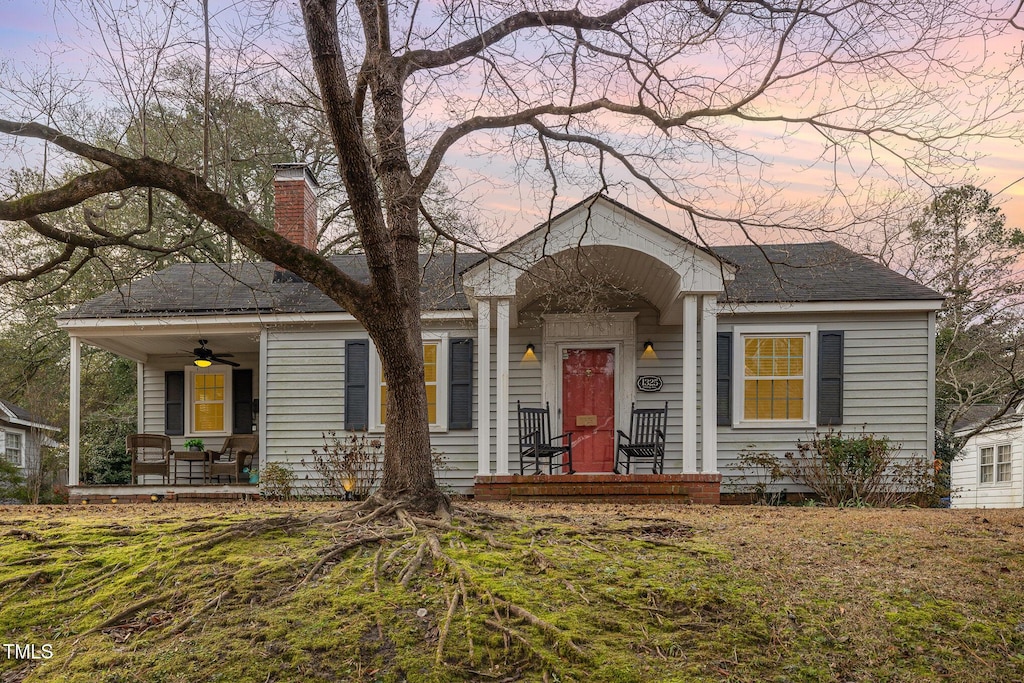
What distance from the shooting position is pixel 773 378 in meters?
11.6

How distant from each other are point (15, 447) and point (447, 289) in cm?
1676

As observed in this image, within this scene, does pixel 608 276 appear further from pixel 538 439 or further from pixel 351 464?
pixel 351 464

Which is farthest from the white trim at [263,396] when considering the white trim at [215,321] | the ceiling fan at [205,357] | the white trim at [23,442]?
the white trim at [23,442]

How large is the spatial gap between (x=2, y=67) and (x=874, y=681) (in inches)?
307

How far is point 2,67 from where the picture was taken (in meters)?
6.90

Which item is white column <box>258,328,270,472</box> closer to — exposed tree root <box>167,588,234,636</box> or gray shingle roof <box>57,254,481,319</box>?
gray shingle roof <box>57,254,481,319</box>

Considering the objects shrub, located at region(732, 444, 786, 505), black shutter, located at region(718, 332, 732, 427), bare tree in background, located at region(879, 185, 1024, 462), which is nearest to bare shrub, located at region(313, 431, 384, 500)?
black shutter, located at region(718, 332, 732, 427)

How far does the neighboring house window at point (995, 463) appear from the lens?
1973cm

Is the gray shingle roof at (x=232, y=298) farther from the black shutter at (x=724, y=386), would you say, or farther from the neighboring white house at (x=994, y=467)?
the neighboring white house at (x=994, y=467)

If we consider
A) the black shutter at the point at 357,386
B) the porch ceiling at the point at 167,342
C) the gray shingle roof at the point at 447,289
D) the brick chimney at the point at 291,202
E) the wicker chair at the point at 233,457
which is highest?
the brick chimney at the point at 291,202

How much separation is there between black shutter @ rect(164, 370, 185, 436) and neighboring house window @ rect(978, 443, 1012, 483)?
60.0ft

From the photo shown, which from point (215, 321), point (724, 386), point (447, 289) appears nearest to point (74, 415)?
point (215, 321)

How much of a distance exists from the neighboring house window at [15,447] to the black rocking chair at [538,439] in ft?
53.2

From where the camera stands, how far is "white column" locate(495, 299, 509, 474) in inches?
396
